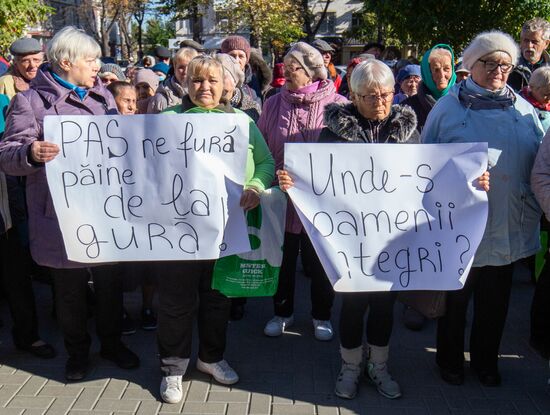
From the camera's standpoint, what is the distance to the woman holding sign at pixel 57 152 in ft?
9.69

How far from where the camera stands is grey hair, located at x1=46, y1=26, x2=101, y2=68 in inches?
120

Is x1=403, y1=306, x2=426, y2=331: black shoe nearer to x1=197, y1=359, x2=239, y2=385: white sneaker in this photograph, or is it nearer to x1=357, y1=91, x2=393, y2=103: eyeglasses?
x1=197, y1=359, x2=239, y2=385: white sneaker

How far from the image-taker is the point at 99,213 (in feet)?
9.74

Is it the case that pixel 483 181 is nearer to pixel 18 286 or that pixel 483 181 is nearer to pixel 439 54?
pixel 439 54

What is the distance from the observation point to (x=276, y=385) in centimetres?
336

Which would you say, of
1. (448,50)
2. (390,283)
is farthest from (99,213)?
(448,50)

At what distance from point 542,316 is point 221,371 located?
2.12 meters

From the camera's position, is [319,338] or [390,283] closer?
[390,283]

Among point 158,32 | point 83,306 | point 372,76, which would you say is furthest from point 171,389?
point 158,32

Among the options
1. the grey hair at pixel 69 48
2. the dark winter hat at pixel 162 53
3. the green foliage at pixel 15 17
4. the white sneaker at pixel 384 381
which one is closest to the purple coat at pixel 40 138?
the grey hair at pixel 69 48

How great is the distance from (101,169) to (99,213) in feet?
0.74

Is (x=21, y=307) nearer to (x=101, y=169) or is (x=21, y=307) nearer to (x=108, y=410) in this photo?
(x=108, y=410)

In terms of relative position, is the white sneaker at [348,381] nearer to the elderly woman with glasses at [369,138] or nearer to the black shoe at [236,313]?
the elderly woman with glasses at [369,138]

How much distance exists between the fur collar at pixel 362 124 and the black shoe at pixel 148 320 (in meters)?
2.00
